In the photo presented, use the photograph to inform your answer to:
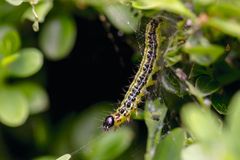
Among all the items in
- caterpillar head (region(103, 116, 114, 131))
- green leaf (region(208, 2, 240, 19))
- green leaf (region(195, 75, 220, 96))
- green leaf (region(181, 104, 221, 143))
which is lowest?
caterpillar head (region(103, 116, 114, 131))

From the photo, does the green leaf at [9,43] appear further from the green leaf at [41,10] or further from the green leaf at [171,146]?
the green leaf at [171,146]

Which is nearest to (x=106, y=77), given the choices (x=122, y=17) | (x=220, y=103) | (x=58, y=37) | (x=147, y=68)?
(x=58, y=37)

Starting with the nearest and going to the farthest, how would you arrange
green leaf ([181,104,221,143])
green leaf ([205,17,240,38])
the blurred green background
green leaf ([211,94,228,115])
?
green leaf ([181,104,221,143]) → green leaf ([205,17,240,38]) → the blurred green background → green leaf ([211,94,228,115])

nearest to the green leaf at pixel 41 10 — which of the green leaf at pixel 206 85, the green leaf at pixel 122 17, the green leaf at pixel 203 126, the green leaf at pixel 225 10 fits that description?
the green leaf at pixel 122 17

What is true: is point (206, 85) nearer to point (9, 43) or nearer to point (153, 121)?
point (153, 121)

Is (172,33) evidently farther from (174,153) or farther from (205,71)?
(174,153)

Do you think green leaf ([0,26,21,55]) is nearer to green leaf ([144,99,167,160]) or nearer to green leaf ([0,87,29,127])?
green leaf ([0,87,29,127])

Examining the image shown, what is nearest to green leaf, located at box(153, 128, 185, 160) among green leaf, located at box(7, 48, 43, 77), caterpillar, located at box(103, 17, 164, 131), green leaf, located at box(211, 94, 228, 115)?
green leaf, located at box(211, 94, 228, 115)
